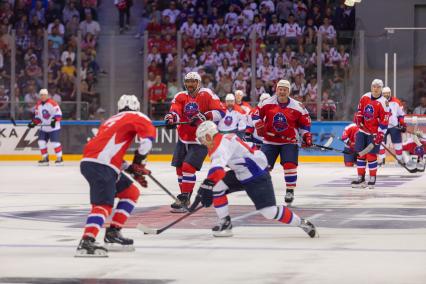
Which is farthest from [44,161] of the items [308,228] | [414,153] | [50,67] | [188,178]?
[308,228]

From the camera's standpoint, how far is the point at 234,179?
9289mm

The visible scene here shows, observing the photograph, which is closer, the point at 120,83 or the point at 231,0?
the point at 120,83

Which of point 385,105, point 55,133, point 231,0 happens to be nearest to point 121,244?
point 385,105

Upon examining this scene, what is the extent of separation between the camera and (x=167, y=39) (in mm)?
24234

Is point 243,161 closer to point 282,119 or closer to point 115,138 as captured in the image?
point 115,138

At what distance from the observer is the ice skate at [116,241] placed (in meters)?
8.48

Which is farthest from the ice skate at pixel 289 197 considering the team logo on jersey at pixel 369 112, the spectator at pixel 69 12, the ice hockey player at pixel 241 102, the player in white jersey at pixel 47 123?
the spectator at pixel 69 12

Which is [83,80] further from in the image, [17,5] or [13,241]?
[13,241]

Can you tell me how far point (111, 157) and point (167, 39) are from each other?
16.2m

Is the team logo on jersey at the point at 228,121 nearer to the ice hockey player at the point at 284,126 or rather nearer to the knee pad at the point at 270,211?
the ice hockey player at the point at 284,126

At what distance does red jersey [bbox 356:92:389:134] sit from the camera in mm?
16359

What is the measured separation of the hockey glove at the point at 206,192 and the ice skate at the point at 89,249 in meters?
1.07

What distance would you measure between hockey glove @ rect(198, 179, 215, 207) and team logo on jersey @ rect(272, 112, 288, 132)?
4.08 m

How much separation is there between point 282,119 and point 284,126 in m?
0.09
